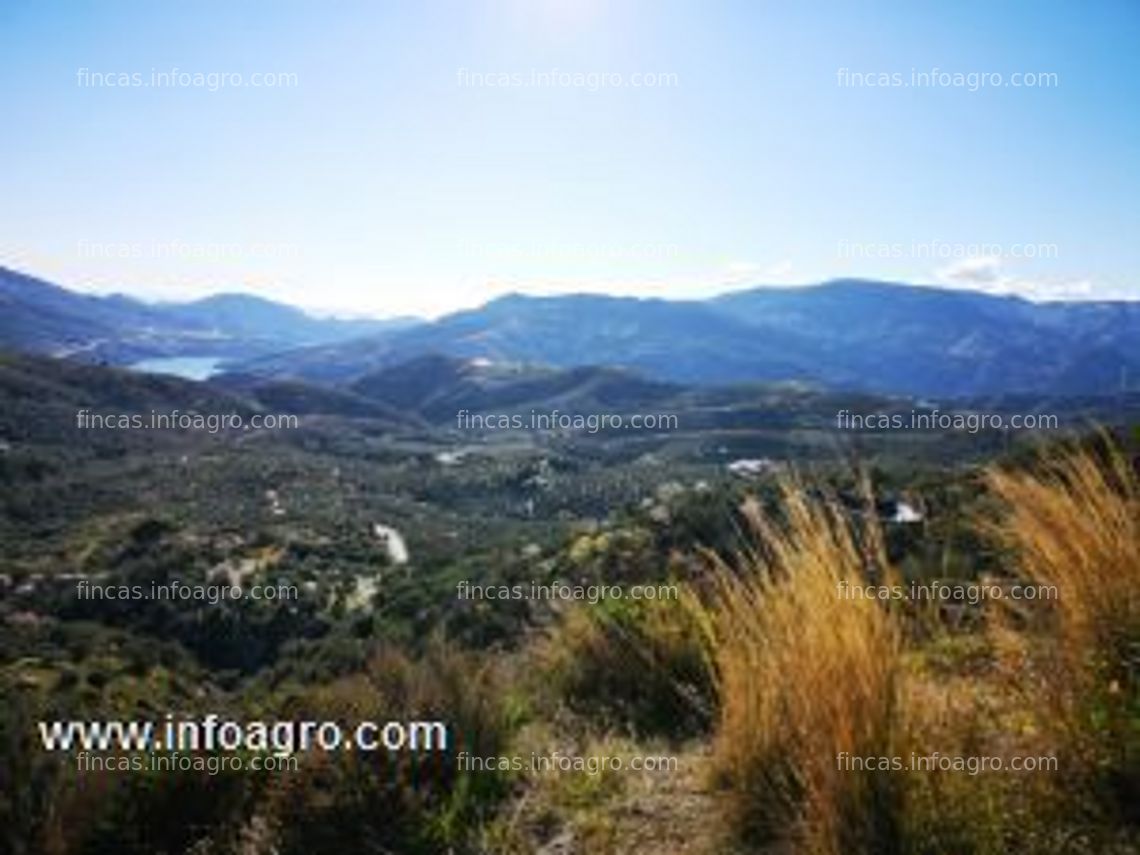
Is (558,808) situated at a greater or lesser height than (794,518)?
lesser

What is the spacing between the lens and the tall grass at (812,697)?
2.71 metres

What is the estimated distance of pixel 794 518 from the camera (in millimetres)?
3275

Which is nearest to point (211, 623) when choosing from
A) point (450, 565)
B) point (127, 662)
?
point (127, 662)

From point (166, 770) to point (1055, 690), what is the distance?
316 cm

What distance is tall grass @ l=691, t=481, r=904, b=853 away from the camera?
106 inches

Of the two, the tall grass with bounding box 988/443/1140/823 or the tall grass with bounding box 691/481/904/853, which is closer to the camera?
the tall grass with bounding box 691/481/904/853

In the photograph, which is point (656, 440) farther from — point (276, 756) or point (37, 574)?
point (276, 756)

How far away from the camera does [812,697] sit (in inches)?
114

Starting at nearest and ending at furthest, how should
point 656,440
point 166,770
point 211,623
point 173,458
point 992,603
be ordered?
point 992,603, point 166,770, point 211,623, point 173,458, point 656,440

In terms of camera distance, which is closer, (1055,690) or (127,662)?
(1055,690)

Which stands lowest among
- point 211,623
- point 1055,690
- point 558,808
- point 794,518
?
point 211,623

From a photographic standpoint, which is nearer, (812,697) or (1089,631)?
(812,697)

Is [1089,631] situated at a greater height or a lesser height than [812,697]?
greater

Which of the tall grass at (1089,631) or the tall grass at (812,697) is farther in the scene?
the tall grass at (1089,631)
